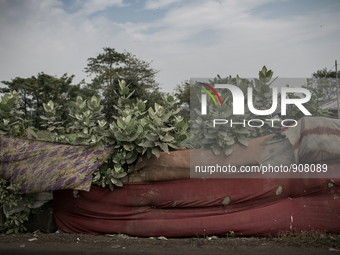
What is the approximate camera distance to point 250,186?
3.96m

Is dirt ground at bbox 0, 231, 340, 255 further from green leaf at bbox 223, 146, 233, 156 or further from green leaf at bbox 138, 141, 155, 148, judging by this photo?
green leaf at bbox 138, 141, 155, 148

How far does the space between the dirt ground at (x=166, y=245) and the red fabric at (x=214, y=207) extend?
0.14 metres

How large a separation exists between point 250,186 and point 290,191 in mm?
513

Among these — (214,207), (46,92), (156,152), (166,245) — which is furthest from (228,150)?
(46,92)

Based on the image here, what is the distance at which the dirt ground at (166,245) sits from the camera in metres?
3.57

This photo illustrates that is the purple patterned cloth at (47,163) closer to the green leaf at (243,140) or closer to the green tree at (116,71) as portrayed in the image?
the green leaf at (243,140)

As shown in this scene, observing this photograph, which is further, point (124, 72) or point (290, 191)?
point (124, 72)

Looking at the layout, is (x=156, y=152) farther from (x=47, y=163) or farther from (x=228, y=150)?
(x=47, y=163)

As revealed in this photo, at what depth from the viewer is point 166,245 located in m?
3.82

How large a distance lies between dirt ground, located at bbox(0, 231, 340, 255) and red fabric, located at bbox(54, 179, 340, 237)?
139 millimetres

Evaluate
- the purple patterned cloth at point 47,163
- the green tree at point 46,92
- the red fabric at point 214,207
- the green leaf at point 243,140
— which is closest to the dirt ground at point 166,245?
the red fabric at point 214,207

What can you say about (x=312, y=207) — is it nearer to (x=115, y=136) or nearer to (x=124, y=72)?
(x=115, y=136)

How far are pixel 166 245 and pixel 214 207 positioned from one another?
0.79m

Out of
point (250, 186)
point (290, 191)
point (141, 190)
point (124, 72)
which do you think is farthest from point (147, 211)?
point (124, 72)
